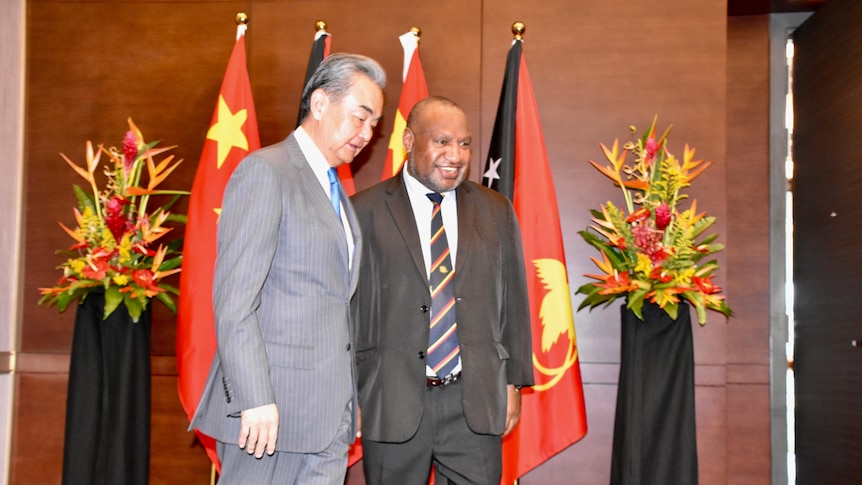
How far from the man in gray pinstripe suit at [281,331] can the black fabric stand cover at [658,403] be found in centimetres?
177

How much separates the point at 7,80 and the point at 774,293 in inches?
165

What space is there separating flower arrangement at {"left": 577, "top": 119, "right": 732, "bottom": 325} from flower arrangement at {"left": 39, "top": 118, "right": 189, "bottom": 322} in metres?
1.94

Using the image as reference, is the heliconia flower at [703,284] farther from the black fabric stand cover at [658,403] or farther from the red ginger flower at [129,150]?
the red ginger flower at [129,150]

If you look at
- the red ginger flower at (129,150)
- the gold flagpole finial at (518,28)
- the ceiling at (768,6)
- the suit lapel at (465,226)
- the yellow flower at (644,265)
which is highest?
the ceiling at (768,6)

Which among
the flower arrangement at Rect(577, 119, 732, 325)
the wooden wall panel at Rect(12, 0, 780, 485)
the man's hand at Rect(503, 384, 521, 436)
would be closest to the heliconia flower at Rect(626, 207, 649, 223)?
the flower arrangement at Rect(577, 119, 732, 325)

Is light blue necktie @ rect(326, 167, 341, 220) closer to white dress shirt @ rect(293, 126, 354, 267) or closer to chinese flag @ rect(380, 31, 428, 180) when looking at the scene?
white dress shirt @ rect(293, 126, 354, 267)

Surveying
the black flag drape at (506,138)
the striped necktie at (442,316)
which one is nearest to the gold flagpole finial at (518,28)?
the black flag drape at (506,138)

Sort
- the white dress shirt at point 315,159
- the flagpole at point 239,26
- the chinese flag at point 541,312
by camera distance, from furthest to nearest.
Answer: the flagpole at point 239,26
the chinese flag at point 541,312
the white dress shirt at point 315,159

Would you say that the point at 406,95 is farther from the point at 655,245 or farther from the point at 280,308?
the point at 280,308

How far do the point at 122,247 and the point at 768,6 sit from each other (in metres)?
3.53

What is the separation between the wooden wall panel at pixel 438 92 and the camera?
4.19m

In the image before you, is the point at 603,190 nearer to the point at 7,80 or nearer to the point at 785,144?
the point at 785,144

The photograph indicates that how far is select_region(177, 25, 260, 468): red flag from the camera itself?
12.4 feet

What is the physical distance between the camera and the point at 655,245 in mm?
3648
